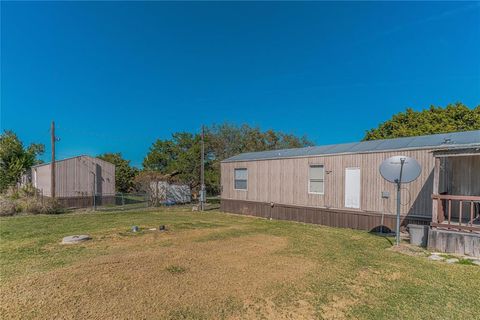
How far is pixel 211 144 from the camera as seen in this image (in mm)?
24953

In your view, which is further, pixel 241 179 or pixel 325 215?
pixel 241 179

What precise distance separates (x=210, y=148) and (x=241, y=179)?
1019cm

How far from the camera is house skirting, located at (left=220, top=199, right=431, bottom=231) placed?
898 cm

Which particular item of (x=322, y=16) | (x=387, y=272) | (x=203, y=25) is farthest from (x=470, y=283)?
(x=203, y=25)

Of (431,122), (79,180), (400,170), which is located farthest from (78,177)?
(431,122)

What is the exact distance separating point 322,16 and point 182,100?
19711 millimetres

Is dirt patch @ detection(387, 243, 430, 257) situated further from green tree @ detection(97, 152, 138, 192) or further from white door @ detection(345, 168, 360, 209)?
green tree @ detection(97, 152, 138, 192)

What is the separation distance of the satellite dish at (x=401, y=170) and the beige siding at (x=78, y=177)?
18.4 m

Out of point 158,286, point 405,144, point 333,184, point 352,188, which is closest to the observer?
point 158,286

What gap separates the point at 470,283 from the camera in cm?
429

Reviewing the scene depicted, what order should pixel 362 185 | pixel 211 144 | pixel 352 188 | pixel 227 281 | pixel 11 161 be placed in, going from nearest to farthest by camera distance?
A: pixel 227 281 < pixel 362 185 < pixel 352 188 < pixel 11 161 < pixel 211 144

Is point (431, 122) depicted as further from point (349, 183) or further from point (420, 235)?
point (420, 235)

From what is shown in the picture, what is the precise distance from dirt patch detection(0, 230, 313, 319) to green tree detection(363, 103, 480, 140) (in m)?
18.9

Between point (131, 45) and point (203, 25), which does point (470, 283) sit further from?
point (131, 45)
